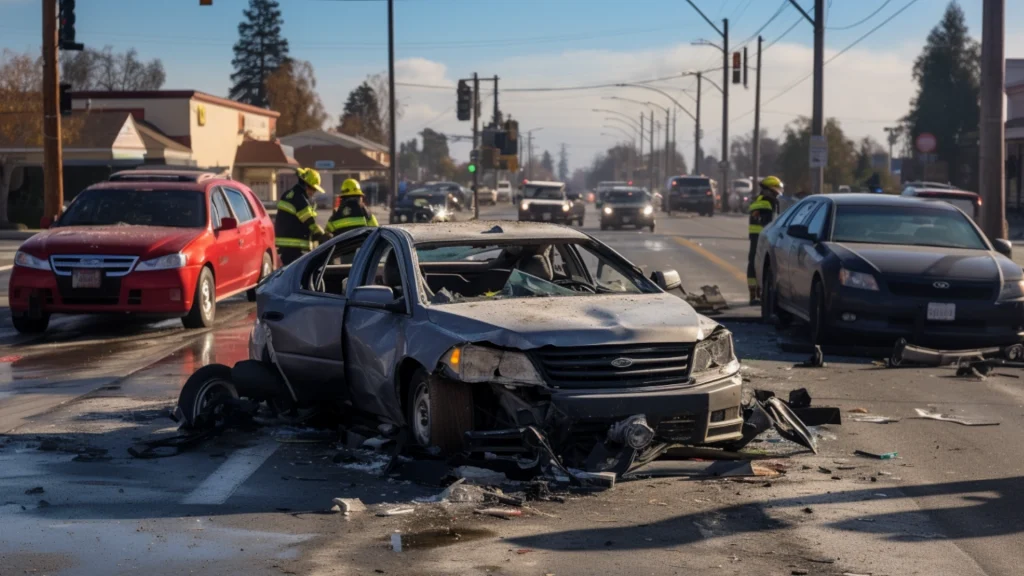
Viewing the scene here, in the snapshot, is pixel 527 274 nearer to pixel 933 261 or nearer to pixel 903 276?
pixel 903 276

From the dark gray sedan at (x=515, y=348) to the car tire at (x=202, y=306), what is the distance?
6015 mm

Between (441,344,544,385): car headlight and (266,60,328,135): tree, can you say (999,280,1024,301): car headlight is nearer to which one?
(441,344,544,385): car headlight

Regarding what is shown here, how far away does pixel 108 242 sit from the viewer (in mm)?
14211

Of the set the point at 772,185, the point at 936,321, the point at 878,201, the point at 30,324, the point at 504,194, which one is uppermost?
the point at 504,194

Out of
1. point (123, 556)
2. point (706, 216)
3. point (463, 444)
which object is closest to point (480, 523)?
point (463, 444)

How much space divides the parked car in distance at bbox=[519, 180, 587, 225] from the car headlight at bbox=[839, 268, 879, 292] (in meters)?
32.9

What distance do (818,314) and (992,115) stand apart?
9832mm

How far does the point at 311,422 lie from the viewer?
29.1 ft

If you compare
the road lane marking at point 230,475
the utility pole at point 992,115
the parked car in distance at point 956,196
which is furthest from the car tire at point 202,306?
the parked car in distance at point 956,196

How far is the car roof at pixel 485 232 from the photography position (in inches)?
322

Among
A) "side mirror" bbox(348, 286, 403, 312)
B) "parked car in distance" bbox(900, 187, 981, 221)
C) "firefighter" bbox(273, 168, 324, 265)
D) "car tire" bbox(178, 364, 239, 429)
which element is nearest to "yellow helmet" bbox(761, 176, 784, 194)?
"firefighter" bbox(273, 168, 324, 265)

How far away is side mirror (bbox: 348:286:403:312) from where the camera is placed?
7.73 meters

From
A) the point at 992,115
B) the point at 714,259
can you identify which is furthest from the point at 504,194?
the point at 992,115

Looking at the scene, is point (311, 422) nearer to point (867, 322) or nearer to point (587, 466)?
point (587, 466)
